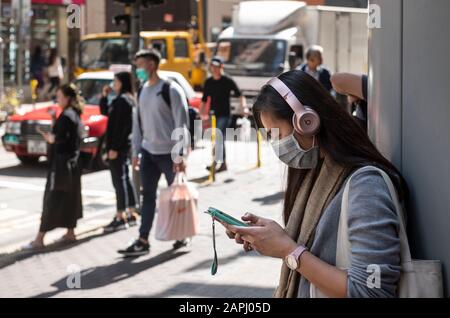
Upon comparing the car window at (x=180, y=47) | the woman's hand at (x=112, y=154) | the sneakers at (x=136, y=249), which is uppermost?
the car window at (x=180, y=47)

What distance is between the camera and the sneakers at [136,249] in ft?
27.7

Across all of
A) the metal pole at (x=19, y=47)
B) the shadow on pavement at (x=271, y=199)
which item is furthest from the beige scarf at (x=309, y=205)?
the metal pole at (x=19, y=47)

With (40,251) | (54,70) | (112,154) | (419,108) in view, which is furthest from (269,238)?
(54,70)

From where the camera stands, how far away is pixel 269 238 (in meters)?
2.29

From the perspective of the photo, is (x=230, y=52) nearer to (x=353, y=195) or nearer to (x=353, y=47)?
(x=353, y=47)

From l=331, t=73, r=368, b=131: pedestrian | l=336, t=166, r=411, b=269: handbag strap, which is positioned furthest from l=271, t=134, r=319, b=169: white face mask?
l=331, t=73, r=368, b=131: pedestrian

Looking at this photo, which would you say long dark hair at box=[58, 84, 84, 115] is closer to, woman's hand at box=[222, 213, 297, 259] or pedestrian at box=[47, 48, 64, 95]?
woman's hand at box=[222, 213, 297, 259]

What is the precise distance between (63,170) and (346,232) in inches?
274

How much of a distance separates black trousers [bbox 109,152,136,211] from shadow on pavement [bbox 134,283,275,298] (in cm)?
289

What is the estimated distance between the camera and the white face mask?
2.34 metres

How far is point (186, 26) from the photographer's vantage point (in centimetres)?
2598

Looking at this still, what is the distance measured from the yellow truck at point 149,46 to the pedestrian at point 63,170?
448 inches

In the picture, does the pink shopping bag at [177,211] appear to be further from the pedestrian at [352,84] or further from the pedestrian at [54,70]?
the pedestrian at [54,70]
